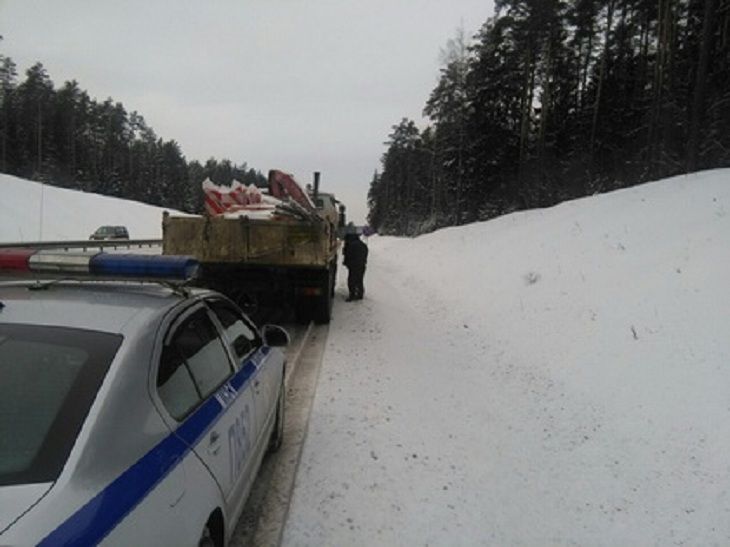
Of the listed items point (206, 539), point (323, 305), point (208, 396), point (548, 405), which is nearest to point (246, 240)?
point (323, 305)

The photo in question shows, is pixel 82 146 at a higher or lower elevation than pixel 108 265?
higher

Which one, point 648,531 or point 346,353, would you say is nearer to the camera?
point 648,531

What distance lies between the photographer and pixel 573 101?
41250mm

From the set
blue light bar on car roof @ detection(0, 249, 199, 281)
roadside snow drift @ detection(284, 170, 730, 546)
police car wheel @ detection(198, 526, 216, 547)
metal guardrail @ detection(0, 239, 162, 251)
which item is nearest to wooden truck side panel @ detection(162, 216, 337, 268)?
roadside snow drift @ detection(284, 170, 730, 546)

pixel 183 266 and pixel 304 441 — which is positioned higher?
pixel 183 266

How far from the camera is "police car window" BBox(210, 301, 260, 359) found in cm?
383

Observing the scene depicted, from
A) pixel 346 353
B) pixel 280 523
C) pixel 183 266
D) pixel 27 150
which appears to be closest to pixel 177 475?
pixel 183 266

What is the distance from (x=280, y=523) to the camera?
12.7 ft

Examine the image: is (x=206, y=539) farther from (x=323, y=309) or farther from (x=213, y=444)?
(x=323, y=309)

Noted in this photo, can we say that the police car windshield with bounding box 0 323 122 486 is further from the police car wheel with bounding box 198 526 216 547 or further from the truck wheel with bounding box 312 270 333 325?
the truck wheel with bounding box 312 270 333 325

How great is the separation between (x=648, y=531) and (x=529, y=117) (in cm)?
3596

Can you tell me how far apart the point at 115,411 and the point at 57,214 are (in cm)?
4997

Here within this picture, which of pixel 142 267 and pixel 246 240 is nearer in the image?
pixel 142 267

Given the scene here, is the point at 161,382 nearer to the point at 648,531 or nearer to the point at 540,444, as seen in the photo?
the point at 648,531
